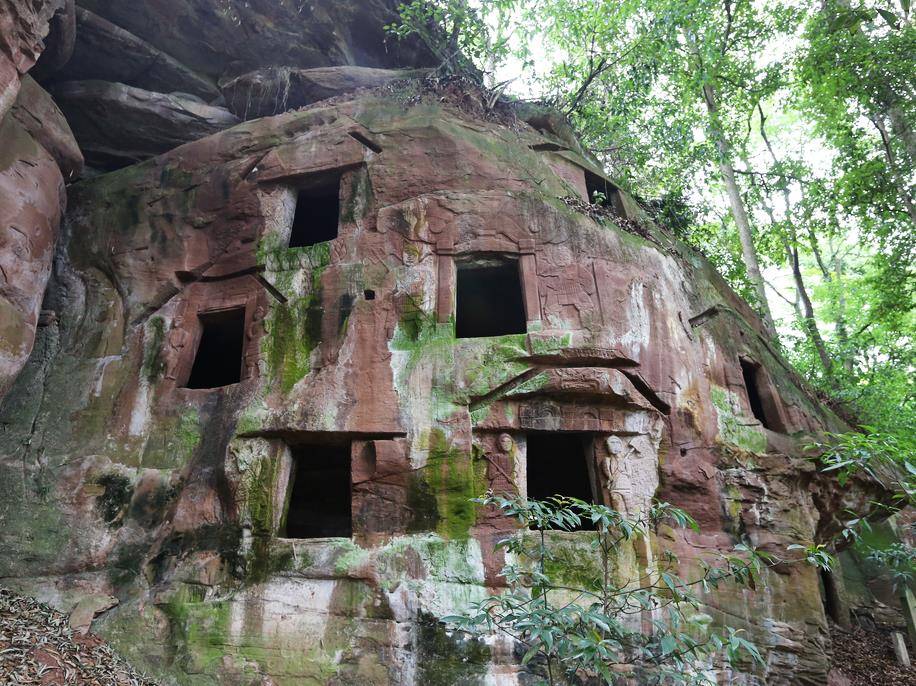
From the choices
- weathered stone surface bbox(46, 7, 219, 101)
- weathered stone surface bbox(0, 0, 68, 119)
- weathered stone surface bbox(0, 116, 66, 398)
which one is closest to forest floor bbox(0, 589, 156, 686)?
weathered stone surface bbox(0, 116, 66, 398)

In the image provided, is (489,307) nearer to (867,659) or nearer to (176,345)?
(176,345)

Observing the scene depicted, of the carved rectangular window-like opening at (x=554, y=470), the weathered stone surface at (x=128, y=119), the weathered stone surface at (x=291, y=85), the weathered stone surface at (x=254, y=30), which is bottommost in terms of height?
the carved rectangular window-like opening at (x=554, y=470)

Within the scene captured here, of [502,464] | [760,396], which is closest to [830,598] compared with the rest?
[760,396]

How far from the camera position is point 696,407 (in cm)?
841

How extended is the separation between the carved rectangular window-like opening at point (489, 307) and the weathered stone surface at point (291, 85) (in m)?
4.26

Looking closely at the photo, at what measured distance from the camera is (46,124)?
959 cm

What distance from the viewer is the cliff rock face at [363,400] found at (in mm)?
7102

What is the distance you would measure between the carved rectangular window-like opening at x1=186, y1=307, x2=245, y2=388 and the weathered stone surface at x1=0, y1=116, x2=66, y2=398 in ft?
7.25

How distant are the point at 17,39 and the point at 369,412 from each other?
264 inches

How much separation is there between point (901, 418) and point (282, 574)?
39.4ft

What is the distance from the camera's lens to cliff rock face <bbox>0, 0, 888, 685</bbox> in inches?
280

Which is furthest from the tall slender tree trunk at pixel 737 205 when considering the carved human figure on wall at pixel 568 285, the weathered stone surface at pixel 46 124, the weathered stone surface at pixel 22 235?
the weathered stone surface at pixel 22 235

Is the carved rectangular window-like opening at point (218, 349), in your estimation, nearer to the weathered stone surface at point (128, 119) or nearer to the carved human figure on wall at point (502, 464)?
the weathered stone surface at point (128, 119)

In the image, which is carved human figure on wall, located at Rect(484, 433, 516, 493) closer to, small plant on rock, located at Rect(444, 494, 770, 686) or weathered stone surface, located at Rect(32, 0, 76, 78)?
small plant on rock, located at Rect(444, 494, 770, 686)
